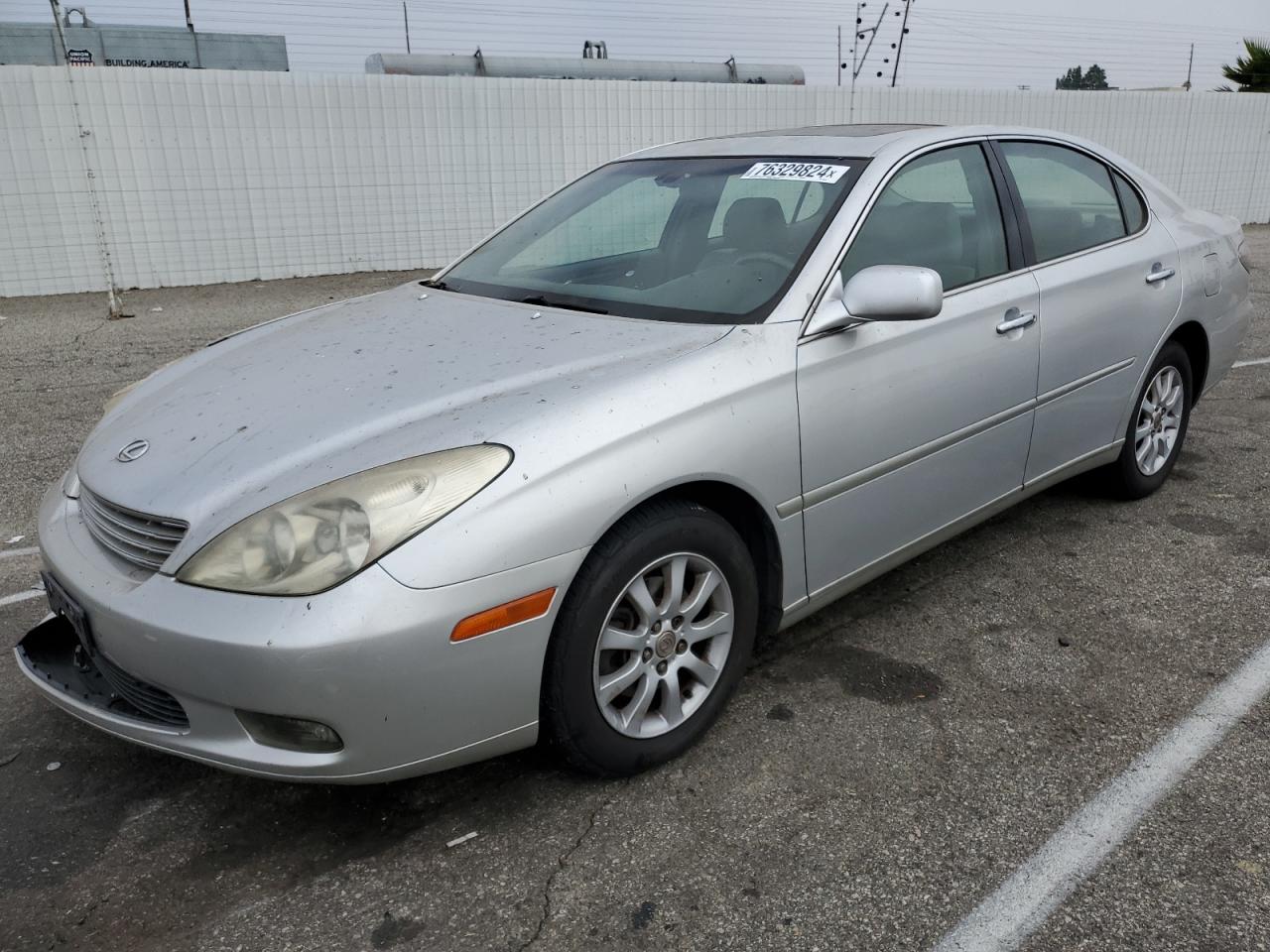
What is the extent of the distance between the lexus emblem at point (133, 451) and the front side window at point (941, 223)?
1.96 m

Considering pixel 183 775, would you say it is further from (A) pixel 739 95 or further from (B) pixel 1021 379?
(A) pixel 739 95

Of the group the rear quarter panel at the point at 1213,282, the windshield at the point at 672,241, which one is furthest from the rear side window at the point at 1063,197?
the windshield at the point at 672,241

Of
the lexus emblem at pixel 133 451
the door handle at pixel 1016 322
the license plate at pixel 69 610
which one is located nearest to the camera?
the license plate at pixel 69 610

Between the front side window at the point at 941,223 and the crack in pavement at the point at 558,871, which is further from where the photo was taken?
the front side window at the point at 941,223

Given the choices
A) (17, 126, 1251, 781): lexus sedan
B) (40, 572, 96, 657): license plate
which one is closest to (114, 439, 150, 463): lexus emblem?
(17, 126, 1251, 781): lexus sedan

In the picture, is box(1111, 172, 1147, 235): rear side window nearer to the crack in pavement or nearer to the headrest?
the headrest

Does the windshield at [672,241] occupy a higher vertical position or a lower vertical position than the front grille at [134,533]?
higher

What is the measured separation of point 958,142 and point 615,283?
1.35m

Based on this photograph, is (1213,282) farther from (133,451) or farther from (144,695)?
(144,695)

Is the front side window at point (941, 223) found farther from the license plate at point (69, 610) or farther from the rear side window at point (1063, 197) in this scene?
the license plate at point (69, 610)

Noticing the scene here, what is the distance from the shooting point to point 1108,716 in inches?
114

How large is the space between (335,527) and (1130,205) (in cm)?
365

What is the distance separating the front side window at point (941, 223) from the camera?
3.17 m

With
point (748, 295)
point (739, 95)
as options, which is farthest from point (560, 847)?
point (739, 95)
